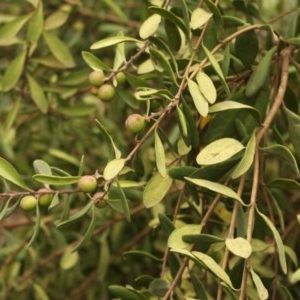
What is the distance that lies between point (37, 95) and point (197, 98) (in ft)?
1.37

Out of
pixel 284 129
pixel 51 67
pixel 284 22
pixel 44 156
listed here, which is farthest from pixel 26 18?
pixel 284 22

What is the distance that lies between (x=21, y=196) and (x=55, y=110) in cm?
46

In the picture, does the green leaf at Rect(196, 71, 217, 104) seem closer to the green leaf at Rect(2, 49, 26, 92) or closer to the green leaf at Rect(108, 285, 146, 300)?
the green leaf at Rect(108, 285, 146, 300)

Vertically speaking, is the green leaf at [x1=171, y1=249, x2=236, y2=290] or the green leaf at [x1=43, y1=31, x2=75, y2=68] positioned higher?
the green leaf at [x1=171, y1=249, x2=236, y2=290]

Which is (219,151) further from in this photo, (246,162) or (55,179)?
(55,179)

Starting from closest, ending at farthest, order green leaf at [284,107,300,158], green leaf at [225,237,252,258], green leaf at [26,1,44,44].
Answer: green leaf at [225,237,252,258]
green leaf at [284,107,300,158]
green leaf at [26,1,44,44]

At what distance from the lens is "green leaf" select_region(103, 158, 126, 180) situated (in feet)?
2.06

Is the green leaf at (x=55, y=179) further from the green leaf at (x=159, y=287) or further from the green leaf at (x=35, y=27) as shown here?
the green leaf at (x=35, y=27)

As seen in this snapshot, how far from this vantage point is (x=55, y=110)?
1.11 meters

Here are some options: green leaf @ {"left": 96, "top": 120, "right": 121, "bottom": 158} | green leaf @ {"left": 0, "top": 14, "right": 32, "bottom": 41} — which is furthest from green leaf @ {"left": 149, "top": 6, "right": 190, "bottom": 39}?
green leaf @ {"left": 0, "top": 14, "right": 32, "bottom": 41}

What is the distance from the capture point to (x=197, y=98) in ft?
2.17

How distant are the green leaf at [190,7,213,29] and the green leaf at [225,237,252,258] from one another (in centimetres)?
20

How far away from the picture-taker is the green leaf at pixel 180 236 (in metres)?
0.67

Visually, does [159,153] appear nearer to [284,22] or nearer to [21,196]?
[21,196]
